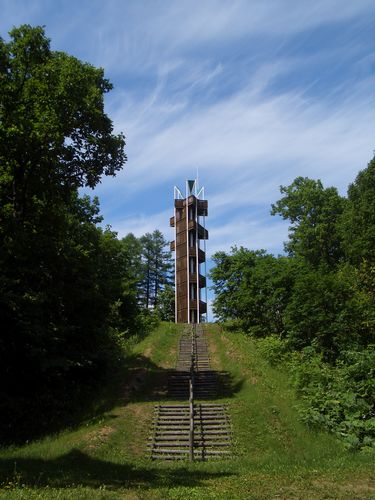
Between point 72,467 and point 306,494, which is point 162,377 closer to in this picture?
point 72,467

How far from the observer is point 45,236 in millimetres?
19688

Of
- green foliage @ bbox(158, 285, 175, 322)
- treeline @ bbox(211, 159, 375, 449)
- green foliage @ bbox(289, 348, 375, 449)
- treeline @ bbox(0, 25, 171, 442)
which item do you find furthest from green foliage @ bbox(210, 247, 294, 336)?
green foliage @ bbox(158, 285, 175, 322)

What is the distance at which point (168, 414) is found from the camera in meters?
20.2

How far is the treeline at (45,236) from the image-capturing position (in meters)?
18.5

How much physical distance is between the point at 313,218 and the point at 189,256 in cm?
1494

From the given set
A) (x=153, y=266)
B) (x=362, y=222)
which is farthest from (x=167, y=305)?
(x=362, y=222)

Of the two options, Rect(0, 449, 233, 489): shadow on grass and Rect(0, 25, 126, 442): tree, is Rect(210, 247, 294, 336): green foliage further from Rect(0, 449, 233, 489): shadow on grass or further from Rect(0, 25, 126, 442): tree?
Rect(0, 449, 233, 489): shadow on grass

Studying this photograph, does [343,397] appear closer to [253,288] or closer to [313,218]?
[253,288]

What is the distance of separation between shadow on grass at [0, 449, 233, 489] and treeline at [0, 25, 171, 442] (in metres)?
5.16

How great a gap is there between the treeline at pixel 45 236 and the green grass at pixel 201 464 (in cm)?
293

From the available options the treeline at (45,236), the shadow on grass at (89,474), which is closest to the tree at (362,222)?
the treeline at (45,236)

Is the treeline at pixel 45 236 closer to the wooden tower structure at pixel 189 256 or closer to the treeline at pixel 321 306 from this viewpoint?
the treeline at pixel 321 306

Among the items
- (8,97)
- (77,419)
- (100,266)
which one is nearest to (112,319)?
(100,266)

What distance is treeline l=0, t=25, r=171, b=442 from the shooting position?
1847 centimetres
